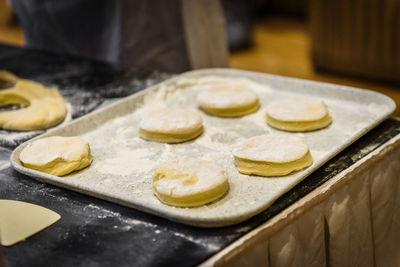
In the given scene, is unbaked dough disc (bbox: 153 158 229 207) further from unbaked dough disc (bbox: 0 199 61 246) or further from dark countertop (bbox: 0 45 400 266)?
unbaked dough disc (bbox: 0 199 61 246)

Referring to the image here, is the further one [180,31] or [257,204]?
[180,31]

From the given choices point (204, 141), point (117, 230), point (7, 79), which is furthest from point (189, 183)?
Result: point (7, 79)

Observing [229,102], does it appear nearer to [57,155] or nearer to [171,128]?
[171,128]

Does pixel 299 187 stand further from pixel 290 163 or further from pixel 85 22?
pixel 85 22

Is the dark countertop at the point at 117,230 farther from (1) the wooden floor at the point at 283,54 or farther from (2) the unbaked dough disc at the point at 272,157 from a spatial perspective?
(1) the wooden floor at the point at 283,54

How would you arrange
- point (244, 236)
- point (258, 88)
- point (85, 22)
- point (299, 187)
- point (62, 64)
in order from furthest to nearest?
1. point (85, 22)
2. point (62, 64)
3. point (258, 88)
4. point (299, 187)
5. point (244, 236)

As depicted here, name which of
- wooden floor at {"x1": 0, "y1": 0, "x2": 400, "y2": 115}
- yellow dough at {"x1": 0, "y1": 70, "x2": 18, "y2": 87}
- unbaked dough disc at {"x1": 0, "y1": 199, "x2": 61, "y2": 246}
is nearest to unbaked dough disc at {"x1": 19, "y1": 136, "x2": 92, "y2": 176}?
unbaked dough disc at {"x1": 0, "y1": 199, "x2": 61, "y2": 246}

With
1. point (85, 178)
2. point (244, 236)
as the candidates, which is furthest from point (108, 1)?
point (244, 236)
